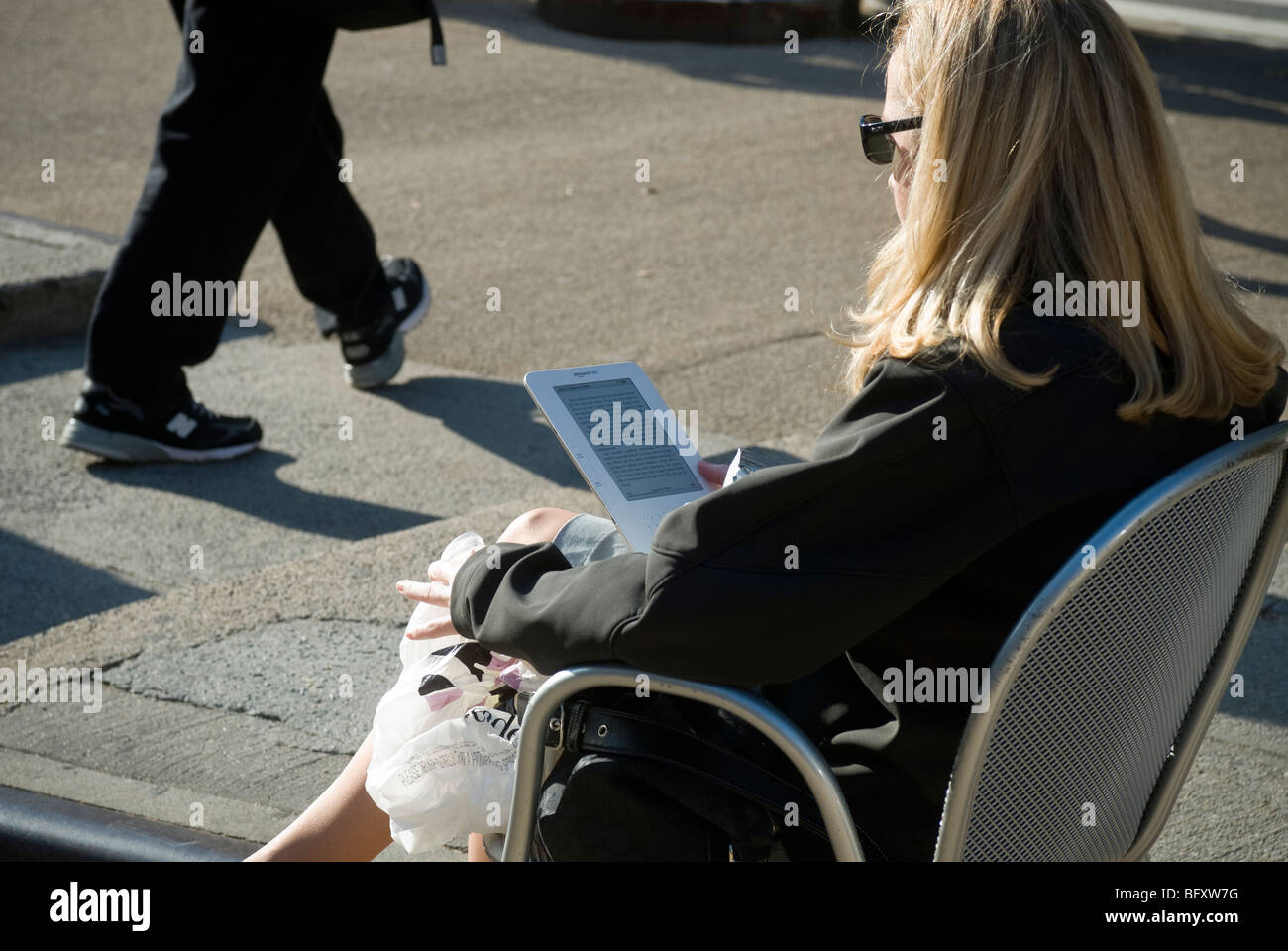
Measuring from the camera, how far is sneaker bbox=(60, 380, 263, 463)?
426 cm

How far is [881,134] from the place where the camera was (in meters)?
1.76

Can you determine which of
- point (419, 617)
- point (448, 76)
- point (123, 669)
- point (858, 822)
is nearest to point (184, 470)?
point (123, 669)

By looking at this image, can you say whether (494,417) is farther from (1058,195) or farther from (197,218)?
(1058,195)

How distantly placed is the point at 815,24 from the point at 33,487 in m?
10.6

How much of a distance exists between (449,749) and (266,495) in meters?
2.54

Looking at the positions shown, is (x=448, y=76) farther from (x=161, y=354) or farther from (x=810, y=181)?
(x=161, y=354)

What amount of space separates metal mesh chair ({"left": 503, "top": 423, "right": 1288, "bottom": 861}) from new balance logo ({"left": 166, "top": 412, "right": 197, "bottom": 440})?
2.99 meters

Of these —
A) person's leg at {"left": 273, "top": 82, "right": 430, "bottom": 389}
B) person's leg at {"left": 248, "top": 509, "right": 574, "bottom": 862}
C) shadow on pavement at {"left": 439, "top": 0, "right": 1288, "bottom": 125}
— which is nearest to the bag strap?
person's leg at {"left": 248, "top": 509, "right": 574, "bottom": 862}

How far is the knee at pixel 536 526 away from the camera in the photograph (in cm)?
212

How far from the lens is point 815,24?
13.3m

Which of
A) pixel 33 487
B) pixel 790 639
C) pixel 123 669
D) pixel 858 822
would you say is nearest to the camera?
pixel 790 639

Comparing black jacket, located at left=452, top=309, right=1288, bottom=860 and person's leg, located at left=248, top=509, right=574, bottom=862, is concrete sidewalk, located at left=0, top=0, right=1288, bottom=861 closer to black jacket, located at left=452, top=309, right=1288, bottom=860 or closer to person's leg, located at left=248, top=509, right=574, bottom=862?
person's leg, located at left=248, top=509, right=574, bottom=862

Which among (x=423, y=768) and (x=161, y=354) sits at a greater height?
(x=423, y=768)

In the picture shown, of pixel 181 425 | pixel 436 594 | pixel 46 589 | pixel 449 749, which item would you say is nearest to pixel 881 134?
pixel 436 594
